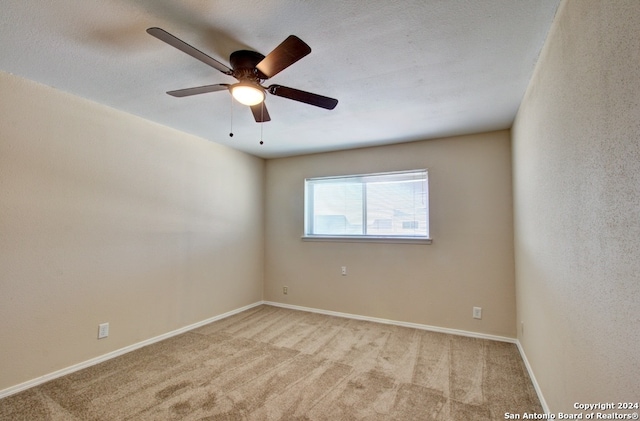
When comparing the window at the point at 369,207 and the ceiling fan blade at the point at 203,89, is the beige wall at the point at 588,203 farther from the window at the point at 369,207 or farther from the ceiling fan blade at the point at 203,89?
the ceiling fan blade at the point at 203,89

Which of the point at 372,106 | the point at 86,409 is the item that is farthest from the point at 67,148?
the point at 372,106

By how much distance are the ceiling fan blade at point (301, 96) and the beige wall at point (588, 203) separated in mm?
1243

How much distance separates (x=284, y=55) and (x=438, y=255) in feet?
9.55

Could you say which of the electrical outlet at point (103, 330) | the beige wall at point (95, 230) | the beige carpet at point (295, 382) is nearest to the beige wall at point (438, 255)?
the beige carpet at point (295, 382)

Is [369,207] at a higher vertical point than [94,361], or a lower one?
higher

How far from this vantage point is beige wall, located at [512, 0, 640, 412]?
3.02 ft

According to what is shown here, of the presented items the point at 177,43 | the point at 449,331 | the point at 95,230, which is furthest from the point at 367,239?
the point at 177,43

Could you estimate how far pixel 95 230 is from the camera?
105 inches

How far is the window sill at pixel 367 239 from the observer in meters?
3.63

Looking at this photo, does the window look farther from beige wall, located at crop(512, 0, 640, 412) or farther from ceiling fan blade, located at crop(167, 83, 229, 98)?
ceiling fan blade, located at crop(167, 83, 229, 98)

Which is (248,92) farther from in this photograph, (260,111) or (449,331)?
(449,331)

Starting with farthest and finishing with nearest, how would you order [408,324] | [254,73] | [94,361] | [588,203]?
[408,324] < [94,361] < [254,73] < [588,203]

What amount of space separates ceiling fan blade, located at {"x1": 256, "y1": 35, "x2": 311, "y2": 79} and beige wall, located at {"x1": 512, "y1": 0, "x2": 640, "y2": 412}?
1183 mm

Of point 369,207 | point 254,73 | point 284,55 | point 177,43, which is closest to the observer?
point 177,43
